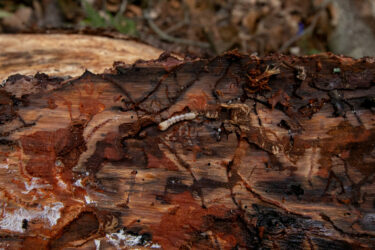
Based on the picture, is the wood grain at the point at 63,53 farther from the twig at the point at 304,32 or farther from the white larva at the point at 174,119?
the twig at the point at 304,32

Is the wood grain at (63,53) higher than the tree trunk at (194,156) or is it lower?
higher

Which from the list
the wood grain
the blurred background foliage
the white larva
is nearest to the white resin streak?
the white larva

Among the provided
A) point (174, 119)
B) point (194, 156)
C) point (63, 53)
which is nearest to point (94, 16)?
point (63, 53)

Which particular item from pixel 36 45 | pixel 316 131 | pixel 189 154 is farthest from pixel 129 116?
pixel 36 45

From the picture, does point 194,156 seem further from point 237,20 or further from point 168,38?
point 237,20

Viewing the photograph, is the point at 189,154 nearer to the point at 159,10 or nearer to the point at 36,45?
the point at 36,45

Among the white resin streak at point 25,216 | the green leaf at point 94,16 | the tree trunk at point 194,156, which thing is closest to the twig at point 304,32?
the green leaf at point 94,16

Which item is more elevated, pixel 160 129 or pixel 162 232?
pixel 160 129
